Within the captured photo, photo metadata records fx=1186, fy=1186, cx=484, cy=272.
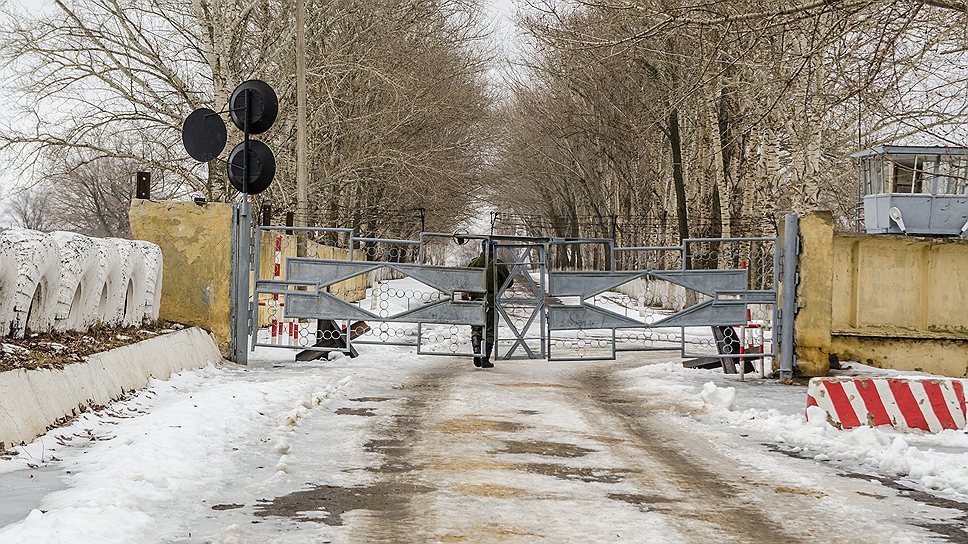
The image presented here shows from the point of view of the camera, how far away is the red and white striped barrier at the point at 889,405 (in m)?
10.6

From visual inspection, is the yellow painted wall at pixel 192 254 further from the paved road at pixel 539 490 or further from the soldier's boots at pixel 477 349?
the paved road at pixel 539 490

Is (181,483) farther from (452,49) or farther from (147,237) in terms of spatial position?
(452,49)

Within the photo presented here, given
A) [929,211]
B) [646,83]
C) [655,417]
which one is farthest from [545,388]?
[646,83]

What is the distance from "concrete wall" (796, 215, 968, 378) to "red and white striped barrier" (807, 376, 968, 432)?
4738 mm

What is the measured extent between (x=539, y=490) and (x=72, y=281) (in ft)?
18.7

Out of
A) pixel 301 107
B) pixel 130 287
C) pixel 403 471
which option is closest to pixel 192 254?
pixel 130 287

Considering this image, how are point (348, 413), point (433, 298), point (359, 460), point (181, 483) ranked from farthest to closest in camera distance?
point (433, 298) → point (348, 413) → point (359, 460) → point (181, 483)

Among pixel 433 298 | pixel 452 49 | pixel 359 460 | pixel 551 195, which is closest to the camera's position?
pixel 359 460

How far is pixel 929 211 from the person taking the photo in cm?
2288

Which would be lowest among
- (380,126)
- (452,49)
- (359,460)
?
(359,460)

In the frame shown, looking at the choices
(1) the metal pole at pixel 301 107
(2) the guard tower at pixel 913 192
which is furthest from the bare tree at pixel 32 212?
(2) the guard tower at pixel 913 192

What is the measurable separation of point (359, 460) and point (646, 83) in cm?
3683

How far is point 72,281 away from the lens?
1104 cm

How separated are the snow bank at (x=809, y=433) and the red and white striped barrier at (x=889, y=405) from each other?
93mm
